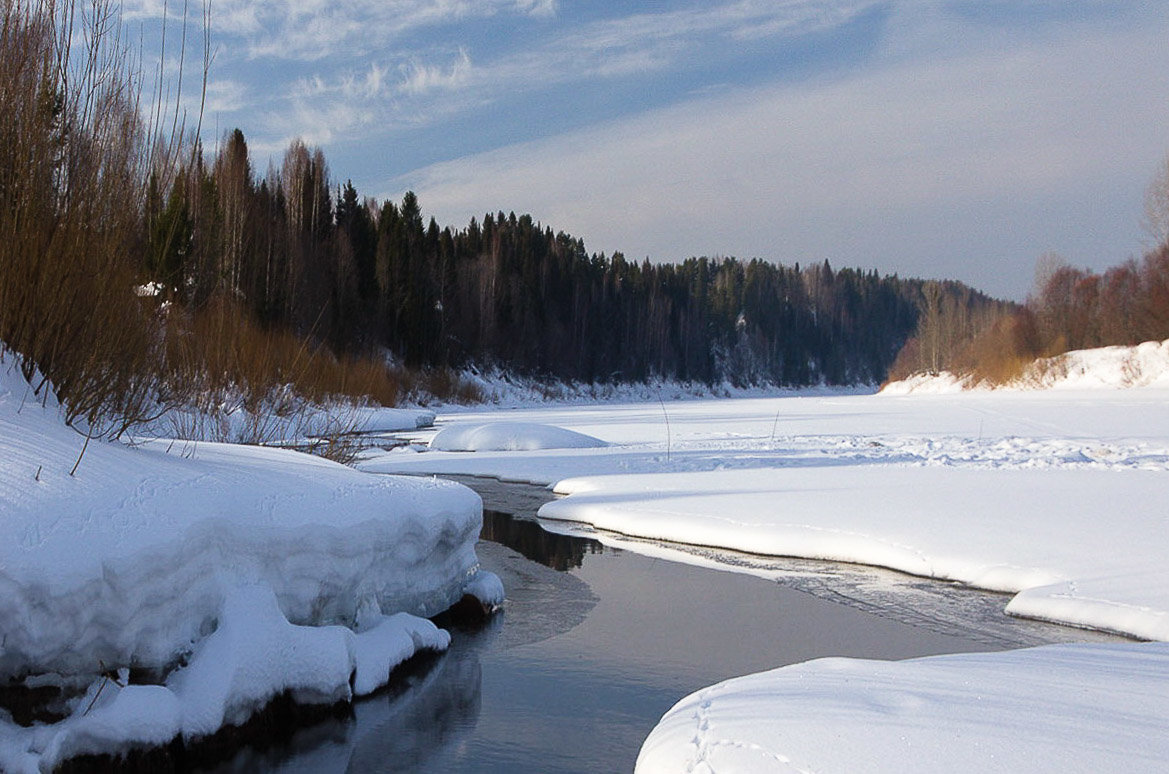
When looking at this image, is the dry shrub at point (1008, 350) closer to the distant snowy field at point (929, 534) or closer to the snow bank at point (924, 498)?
the distant snowy field at point (929, 534)

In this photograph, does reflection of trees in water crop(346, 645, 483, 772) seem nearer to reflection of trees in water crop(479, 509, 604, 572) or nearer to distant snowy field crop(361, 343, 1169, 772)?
distant snowy field crop(361, 343, 1169, 772)

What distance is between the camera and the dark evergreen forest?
1914 centimetres

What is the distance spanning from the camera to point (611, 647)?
482 cm

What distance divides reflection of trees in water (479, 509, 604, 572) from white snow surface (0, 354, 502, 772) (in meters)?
2.33

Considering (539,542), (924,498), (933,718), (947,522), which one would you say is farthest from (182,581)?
(924,498)

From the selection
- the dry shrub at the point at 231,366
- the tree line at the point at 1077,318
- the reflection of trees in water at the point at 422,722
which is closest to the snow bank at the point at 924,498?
the dry shrub at the point at 231,366

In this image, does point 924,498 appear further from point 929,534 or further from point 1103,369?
point 1103,369

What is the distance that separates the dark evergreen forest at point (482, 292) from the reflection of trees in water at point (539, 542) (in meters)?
3.12

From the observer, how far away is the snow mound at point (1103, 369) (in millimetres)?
33062

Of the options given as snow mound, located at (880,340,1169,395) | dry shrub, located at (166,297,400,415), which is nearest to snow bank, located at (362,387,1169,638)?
dry shrub, located at (166,297,400,415)

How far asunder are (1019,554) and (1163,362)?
32.7 m

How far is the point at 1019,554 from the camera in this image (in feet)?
20.6

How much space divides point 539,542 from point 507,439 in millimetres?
8373

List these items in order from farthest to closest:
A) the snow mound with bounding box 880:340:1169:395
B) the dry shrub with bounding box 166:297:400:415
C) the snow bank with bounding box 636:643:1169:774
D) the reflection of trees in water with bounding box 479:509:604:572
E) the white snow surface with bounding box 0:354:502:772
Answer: the snow mound with bounding box 880:340:1169:395
the dry shrub with bounding box 166:297:400:415
the reflection of trees in water with bounding box 479:509:604:572
the white snow surface with bounding box 0:354:502:772
the snow bank with bounding box 636:643:1169:774
